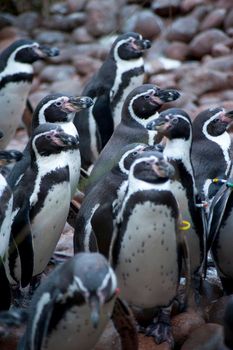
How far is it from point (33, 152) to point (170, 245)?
1.16 m

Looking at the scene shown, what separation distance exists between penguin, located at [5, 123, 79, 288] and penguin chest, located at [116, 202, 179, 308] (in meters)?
0.66

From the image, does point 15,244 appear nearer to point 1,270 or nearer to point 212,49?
point 1,270

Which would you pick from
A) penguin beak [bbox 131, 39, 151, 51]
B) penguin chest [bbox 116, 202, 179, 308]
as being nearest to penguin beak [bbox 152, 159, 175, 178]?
penguin chest [bbox 116, 202, 179, 308]

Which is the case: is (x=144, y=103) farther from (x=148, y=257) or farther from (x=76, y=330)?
(x=76, y=330)

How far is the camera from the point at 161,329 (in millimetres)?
4594

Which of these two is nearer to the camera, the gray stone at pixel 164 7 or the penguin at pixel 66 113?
the penguin at pixel 66 113

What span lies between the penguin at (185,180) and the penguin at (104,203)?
0.16 m

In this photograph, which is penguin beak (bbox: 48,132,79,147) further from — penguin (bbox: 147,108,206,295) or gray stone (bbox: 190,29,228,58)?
gray stone (bbox: 190,29,228,58)

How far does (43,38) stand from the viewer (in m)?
11.8

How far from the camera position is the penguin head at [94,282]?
3.63m

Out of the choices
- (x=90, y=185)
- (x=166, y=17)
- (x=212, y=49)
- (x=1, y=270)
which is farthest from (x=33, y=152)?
(x=166, y=17)

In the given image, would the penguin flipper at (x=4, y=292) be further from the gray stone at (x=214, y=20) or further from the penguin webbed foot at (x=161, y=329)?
the gray stone at (x=214, y=20)

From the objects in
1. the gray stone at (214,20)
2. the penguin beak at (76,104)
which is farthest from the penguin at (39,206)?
the gray stone at (214,20)

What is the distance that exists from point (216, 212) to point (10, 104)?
2.93 m
